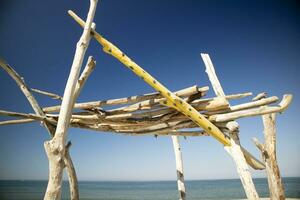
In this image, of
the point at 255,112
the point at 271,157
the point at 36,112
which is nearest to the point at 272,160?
the point at 271,157

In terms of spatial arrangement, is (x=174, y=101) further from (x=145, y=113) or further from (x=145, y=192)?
(x=145, y=192)

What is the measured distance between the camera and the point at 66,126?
275cm

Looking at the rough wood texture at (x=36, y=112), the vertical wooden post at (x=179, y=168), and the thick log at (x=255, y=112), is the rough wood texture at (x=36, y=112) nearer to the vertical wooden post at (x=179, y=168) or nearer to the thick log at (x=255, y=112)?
the vertical wooden post at (x=179, y=168)

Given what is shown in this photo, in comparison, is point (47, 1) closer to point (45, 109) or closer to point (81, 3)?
point (81, 3)

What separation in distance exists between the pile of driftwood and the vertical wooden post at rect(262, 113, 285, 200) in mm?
1501

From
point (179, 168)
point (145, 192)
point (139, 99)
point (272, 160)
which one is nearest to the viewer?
point (139, 99)

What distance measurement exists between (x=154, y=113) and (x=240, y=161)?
1.28 metres

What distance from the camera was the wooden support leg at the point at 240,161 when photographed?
2.69 metres

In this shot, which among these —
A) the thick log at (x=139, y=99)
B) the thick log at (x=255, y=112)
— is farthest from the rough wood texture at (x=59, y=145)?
the thick log at (x=255, y=112)

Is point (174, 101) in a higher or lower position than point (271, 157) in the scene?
higher

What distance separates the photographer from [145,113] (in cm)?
358

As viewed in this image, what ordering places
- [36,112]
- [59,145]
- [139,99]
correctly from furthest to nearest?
[36,112] → [139,99] → [59,145]

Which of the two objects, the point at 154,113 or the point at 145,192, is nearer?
the point at 154,113

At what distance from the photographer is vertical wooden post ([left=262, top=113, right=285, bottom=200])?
4.86 meters
